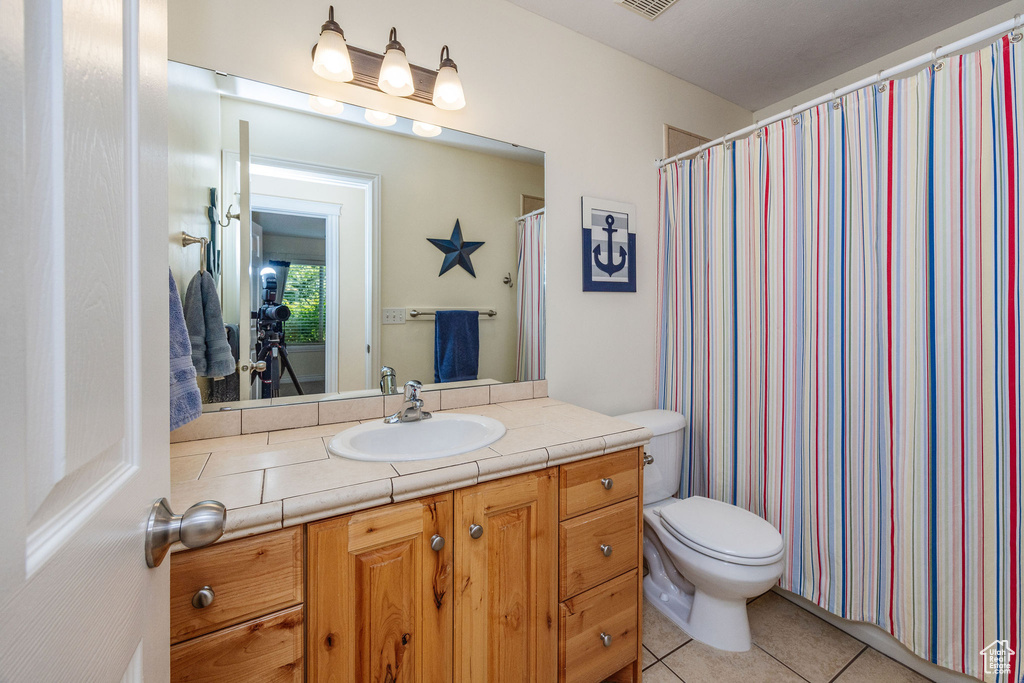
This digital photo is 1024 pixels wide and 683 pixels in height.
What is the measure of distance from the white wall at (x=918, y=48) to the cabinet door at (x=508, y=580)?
2088 mm

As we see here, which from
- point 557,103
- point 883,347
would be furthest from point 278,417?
point 883,347

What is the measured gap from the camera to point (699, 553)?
1488mm

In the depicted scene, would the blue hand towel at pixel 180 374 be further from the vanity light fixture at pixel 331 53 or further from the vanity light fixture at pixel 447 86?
the vanity light fixture at pixel 447 86

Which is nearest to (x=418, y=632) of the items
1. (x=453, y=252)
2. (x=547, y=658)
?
(x=547, y=658)

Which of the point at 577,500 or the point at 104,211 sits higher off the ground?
the point at 104,211

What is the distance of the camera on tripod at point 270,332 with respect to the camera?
132 centimetres

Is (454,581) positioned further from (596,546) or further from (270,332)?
(270,332)

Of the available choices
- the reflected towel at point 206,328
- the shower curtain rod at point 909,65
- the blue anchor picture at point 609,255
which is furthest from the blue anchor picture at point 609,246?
the reflected towel at point 206,328

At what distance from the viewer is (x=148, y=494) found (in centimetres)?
46

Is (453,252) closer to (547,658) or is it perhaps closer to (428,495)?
(428,495)

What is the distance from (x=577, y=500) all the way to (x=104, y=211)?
1.14 m

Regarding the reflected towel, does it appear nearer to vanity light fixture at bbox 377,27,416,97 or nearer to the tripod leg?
the tripod leg

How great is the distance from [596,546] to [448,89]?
5.22ft

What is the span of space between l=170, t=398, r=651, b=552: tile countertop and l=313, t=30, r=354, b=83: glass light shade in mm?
1125
